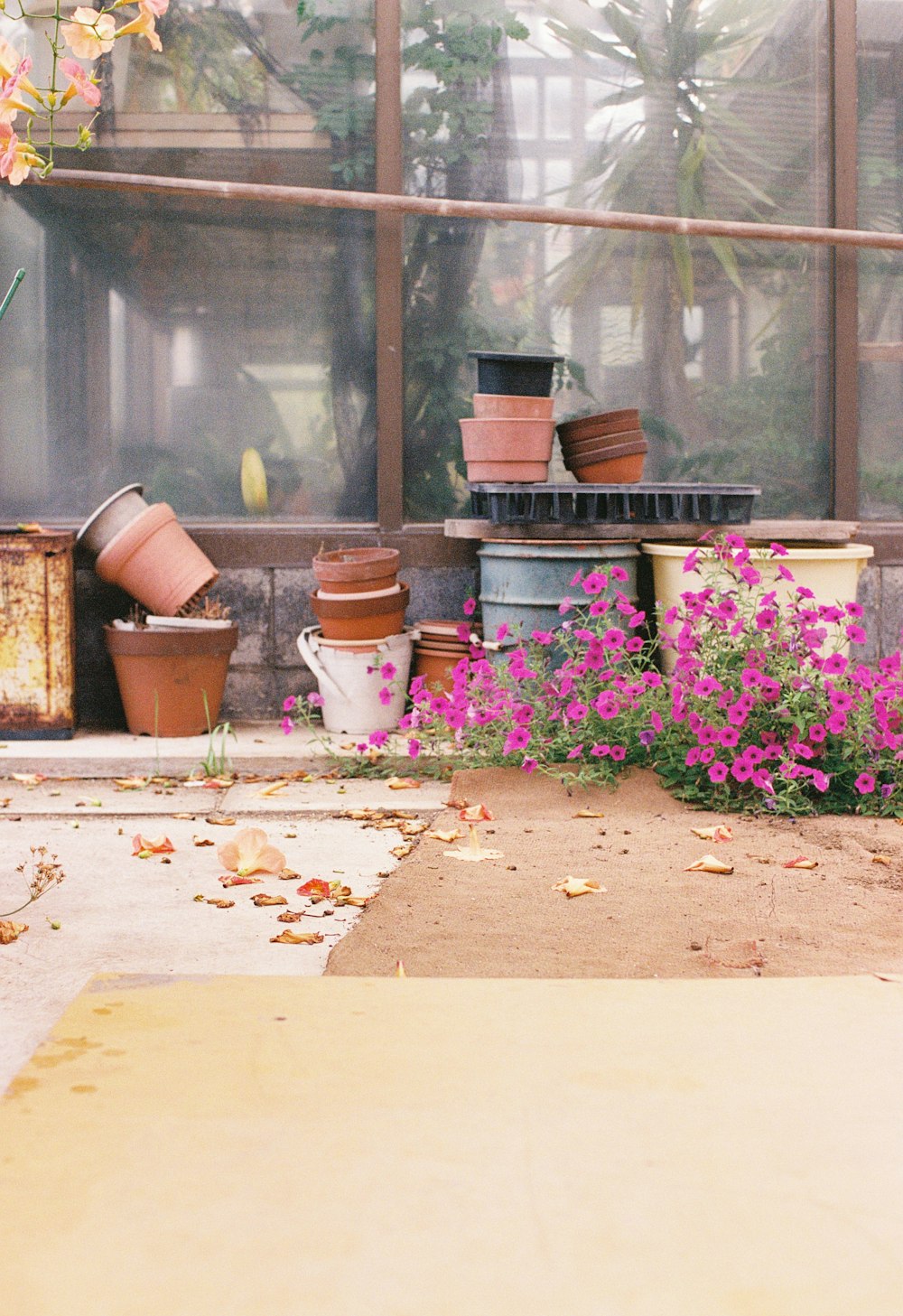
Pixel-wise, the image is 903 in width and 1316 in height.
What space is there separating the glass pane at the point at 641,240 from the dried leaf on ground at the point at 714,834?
227cm

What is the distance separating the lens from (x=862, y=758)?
137 inches

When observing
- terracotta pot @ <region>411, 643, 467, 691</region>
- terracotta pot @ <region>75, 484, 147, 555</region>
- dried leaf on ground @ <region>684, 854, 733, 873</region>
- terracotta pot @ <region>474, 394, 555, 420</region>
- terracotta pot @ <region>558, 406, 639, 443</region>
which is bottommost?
dried leaf on ground @ <region>684, 854, 733, 873</region>

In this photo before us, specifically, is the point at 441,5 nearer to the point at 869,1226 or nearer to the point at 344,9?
the point at 344,9

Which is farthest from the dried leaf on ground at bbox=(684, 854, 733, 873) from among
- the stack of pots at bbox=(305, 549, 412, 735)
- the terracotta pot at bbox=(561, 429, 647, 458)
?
the terracotta pot at bbox=(561, 429, 647, 458)

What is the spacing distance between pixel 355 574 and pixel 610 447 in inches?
40.8

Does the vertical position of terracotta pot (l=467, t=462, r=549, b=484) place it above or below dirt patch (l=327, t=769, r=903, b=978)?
above

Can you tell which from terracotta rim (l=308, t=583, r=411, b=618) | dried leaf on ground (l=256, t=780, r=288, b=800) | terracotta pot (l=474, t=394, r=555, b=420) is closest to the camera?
dried leaf on ground (l=256, t=780, r=288, b=800)

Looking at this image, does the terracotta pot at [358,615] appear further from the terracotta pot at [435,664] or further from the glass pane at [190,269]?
the glass pane at [190,269]

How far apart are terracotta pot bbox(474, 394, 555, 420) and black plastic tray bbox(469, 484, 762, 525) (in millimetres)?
256

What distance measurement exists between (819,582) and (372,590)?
4.91 ft

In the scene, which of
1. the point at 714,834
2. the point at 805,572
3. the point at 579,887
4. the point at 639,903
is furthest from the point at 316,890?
the point at 805,572

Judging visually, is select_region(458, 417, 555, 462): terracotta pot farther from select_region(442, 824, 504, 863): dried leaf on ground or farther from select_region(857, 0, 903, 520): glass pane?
select_region(442, 824, 504, 863): dried leaf on ground

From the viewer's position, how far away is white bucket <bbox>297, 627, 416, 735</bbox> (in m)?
4.54

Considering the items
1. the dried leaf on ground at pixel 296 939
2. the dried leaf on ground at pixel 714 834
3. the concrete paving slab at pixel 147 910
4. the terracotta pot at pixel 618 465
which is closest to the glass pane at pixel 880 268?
the terracotta pot at pixel 618 465
